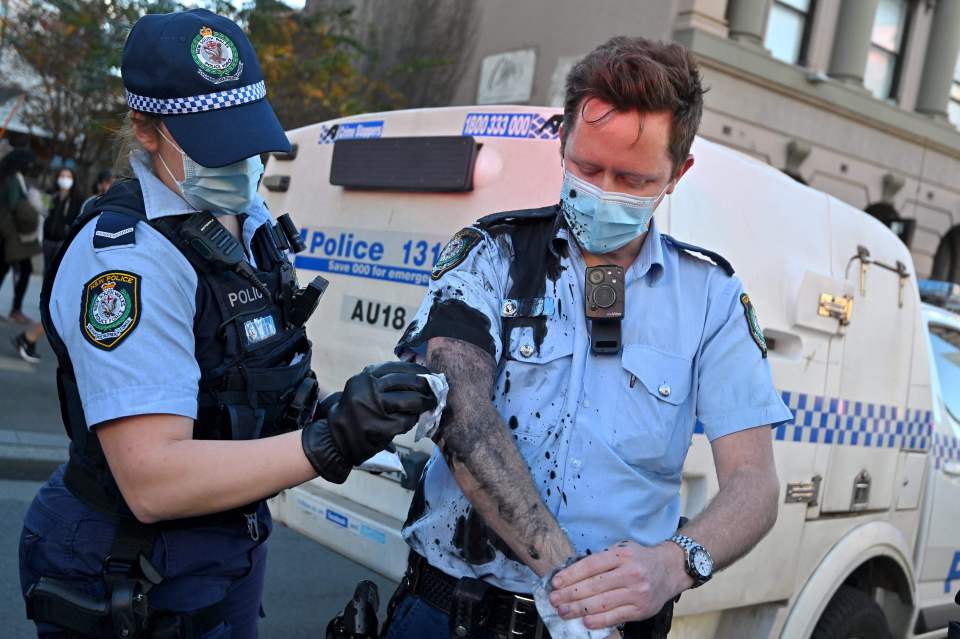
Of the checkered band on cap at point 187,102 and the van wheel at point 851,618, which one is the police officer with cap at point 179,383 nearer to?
the checkered band on cap at point 187,102

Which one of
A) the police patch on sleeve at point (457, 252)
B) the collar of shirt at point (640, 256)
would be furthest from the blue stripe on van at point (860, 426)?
the police patch on sleeve at point (457, 252)

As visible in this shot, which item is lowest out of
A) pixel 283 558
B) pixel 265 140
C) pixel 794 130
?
pixel 283 558

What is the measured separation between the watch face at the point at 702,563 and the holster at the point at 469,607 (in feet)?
1.38

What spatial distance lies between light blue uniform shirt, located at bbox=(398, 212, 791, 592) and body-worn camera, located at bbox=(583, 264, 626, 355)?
18 mm

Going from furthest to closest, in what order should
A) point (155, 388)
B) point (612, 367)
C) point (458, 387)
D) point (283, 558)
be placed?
point (283, 558)
point (612, 367)
point (458, 387)
point (155, 388)

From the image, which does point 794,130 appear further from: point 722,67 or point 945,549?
point 945,549

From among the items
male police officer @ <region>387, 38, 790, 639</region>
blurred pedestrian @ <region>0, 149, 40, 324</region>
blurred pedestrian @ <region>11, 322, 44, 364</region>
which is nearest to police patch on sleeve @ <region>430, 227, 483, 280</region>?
male police officer @ <region>387, 38, 790, 639</region>

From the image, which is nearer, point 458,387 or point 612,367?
point 458,387

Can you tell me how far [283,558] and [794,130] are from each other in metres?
12.3

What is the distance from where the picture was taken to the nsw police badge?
178cm

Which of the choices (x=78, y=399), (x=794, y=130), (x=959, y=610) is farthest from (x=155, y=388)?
(x=794, y=130)

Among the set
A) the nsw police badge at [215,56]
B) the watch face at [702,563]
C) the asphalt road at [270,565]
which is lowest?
the asphalt road at [270,565]

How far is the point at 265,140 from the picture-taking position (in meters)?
1.84

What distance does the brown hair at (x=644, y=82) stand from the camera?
1759 mm
